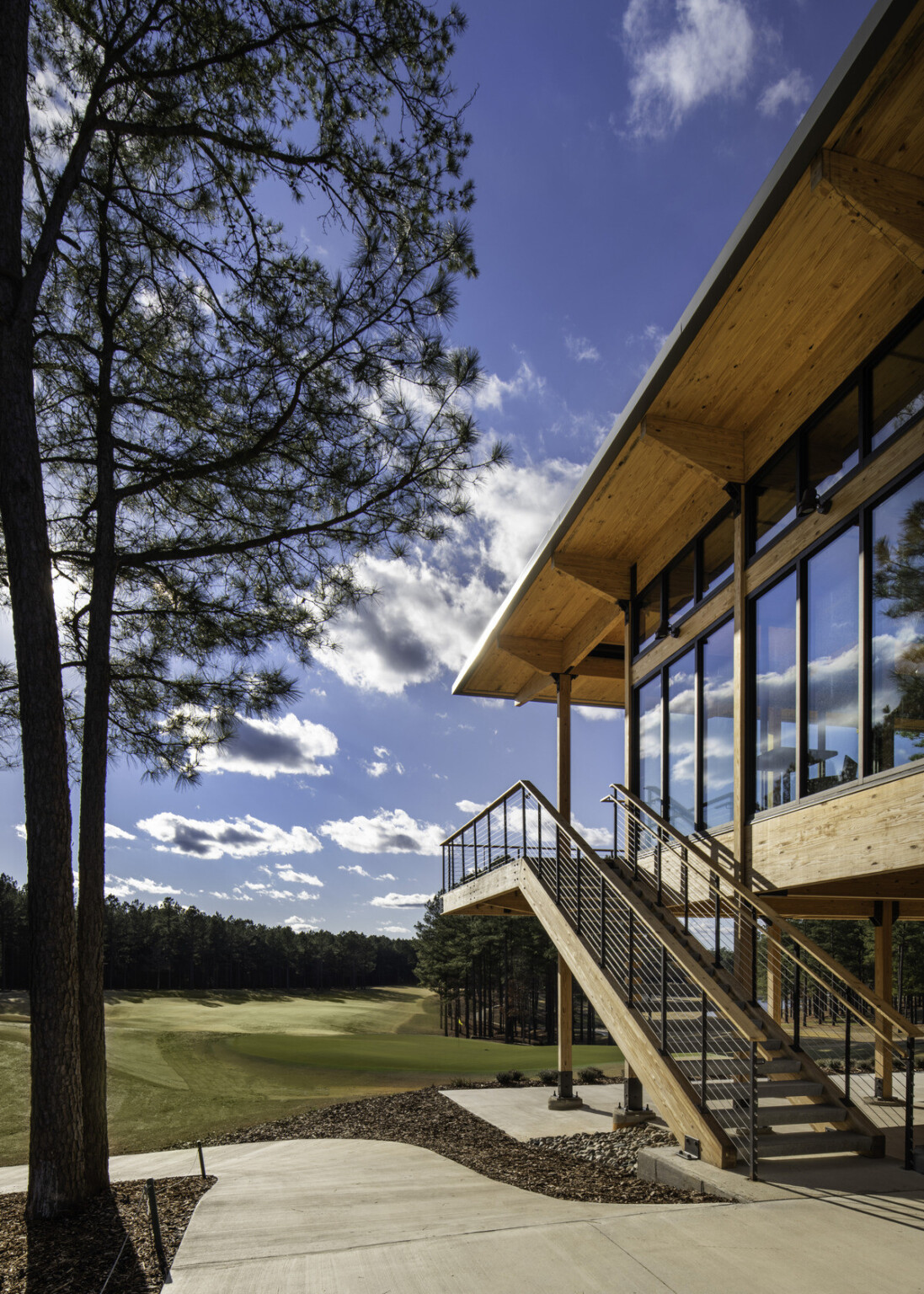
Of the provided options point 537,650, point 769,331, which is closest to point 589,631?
point 537,650

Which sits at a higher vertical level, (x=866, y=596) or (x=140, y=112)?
(x=140, y=112)

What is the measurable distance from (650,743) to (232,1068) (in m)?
19.2

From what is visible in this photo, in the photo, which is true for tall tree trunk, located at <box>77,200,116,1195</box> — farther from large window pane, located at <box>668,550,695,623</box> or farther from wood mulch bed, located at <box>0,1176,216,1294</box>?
large window pane, located at <box>668,550,695,623</box>

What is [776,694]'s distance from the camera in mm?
7965

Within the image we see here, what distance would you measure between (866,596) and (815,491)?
1.27 meters

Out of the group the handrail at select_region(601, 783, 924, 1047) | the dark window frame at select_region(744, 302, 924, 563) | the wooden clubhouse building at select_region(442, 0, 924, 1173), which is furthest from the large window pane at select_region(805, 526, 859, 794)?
the handrail at select_region(601, 783, 924, 1047)

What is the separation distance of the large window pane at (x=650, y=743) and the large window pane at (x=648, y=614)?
0.64m

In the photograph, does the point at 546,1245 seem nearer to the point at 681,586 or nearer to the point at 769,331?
the point at 769,331

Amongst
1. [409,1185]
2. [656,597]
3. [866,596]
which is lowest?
[409,1185]

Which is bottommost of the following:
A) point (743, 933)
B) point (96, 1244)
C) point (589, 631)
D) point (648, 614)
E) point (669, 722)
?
point (96, 1244)

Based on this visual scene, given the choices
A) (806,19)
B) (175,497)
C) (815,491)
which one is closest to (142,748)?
(175,497)

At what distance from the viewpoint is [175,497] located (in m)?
8.85

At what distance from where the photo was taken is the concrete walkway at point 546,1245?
3.72 metres

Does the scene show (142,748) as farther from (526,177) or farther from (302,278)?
(526,177)
